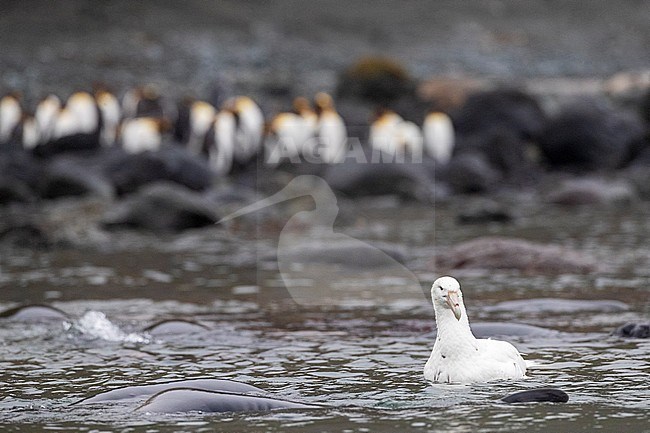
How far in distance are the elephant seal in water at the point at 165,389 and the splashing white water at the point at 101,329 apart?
2.13 metres

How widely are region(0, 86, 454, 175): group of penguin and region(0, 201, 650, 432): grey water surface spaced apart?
11408 mm

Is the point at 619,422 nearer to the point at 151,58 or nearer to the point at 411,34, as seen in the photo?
the point at 151,58

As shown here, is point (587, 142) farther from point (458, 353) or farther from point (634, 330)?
point (458, 353)

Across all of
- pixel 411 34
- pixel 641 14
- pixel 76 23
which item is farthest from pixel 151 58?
pixel 641 14

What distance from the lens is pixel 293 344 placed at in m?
8.98

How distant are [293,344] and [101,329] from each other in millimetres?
1498

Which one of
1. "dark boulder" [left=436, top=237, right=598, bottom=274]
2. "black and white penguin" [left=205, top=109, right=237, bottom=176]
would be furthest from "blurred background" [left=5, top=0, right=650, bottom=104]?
"dark boulder" [left=436, top=237, right=598, bottom=274]

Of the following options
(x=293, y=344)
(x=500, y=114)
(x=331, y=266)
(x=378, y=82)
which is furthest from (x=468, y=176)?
(x=293, y=344)

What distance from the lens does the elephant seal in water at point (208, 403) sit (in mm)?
6512

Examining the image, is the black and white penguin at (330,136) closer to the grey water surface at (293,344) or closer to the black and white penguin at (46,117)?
the black and white penguin at (46,117)

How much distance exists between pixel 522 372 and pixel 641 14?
54.5 metres

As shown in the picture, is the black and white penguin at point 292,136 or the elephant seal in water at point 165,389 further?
the black and white penguin at point 292,136

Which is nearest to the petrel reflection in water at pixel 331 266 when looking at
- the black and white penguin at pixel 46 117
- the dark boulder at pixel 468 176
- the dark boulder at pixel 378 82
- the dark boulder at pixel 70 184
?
the dark boulder at pixel 70 184

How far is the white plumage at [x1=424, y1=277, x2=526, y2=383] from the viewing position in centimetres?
704
